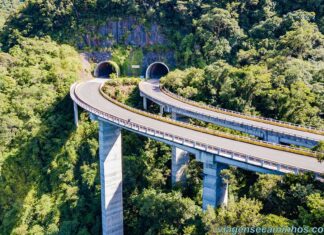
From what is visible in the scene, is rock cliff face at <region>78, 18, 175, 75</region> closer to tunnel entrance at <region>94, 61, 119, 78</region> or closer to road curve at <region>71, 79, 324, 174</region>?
tunnel entrance at <region>94, 61, 119, 78</region>

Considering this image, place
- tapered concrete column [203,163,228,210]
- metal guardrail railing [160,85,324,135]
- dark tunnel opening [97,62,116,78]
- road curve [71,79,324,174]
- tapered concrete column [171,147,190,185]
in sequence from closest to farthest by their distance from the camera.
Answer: road curve [71,79,324,174] < tapered concrete column [203,163,228,210] < metal guardrail railing [160,85,324,135] < tapered concrete column [171,147,190,185] < dark tunnel opening [97,62,116,78]

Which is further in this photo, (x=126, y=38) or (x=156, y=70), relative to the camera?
(x=126, y=38)

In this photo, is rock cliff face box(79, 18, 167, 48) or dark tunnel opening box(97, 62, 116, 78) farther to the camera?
rock cliff face box(79, 18, 167, 48)

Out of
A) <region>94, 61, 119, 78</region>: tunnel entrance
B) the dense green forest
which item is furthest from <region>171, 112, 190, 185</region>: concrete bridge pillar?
<region>94, 61, 119, 78</region>: tunnel entrance

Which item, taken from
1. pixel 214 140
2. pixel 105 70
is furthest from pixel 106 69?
pixel 214 140

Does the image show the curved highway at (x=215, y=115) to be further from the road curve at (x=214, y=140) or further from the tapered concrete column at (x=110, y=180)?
the tapered concrete column at (x=110, y=180)

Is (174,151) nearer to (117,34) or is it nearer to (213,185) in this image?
(213,185)

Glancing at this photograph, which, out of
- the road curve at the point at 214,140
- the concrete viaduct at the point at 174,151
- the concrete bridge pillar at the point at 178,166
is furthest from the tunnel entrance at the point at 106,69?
the concrete bridge pillar at the point at 178,166
